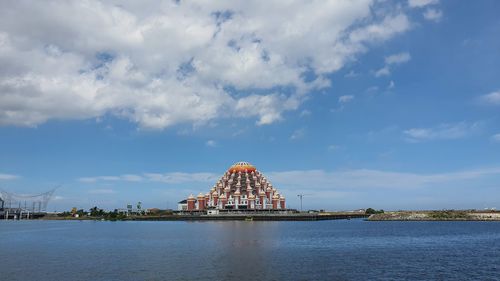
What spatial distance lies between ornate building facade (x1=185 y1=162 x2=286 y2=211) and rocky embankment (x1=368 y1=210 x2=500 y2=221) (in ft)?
145

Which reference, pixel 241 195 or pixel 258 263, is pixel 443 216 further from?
pixel 258 263

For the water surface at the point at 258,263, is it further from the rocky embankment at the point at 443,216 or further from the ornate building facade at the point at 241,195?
the ornate building facade at the point at 241,195

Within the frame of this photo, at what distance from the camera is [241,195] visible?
185m

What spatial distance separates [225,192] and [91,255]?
449 ft

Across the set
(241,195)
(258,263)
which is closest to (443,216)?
(241,195)

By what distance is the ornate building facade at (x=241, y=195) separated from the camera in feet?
602

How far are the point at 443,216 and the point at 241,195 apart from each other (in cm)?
7941

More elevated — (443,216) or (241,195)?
(241,195)

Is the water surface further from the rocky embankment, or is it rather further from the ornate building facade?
the ornate building facade

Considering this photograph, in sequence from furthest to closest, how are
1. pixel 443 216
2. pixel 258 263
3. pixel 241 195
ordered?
pixel 241 195
pixel 443 216
pixel 258 263

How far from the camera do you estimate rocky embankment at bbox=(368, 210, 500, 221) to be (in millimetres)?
151875

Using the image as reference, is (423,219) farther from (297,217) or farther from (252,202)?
(252,202)

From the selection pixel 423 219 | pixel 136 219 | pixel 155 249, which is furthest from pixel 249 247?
pixel 136 219

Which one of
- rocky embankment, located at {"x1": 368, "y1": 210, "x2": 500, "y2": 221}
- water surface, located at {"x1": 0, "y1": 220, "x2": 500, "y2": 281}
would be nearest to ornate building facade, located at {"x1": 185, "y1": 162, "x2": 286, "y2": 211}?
rocky embankment, located at {"x1": 368, "y1": 210, "x2": 500, "y2": 221}
